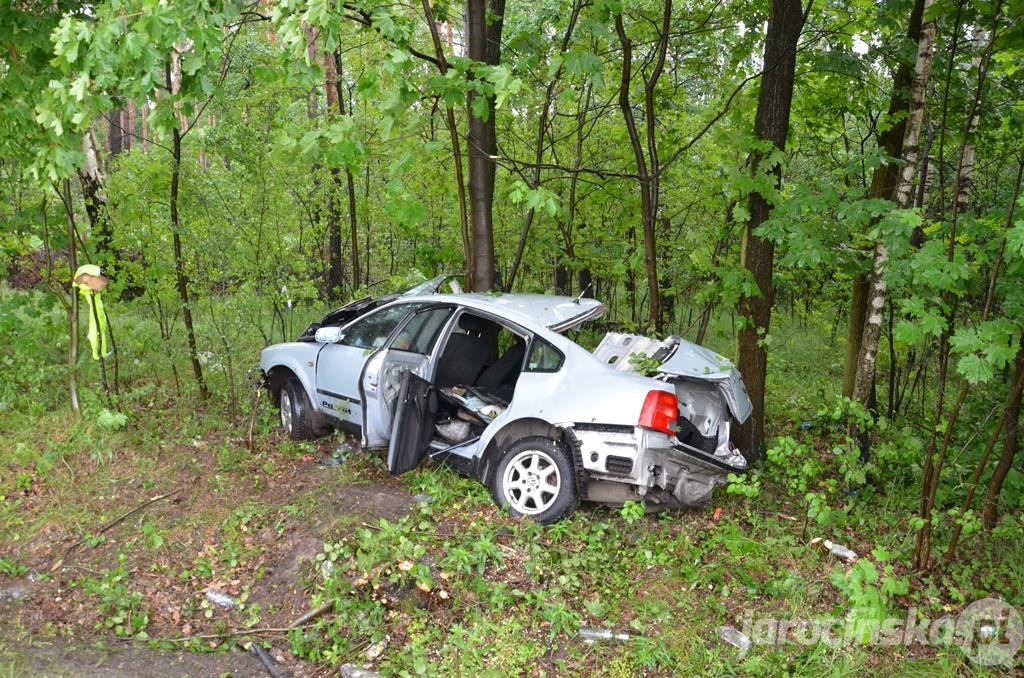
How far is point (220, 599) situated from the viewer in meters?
4.47

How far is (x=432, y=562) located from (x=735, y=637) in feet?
6.37

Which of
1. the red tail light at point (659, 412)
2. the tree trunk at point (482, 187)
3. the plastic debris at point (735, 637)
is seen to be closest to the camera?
the plastic debris at point (735, 637)

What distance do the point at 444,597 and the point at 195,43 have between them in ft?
12.6

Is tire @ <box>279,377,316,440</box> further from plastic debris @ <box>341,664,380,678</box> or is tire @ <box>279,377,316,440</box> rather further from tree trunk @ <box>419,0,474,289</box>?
plastic debris @ <box>341,664,380,678</box>

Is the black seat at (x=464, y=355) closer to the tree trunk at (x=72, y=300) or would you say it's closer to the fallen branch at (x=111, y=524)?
the fallen branch at (x=111, y=524)

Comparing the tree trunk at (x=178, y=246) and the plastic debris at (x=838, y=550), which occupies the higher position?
the tree trunk at (x=178, y=246)

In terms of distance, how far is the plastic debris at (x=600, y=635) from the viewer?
3.99 metres

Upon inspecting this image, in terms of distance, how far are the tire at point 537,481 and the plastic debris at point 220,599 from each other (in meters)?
1.96

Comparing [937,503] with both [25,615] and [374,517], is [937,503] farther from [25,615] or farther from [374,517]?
[25,615]

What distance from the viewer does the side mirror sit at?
20.8 feet

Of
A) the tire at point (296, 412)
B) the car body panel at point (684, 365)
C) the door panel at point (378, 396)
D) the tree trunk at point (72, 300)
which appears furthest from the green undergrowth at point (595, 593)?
the tree trunk at point (72, 300)

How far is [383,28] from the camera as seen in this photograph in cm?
500

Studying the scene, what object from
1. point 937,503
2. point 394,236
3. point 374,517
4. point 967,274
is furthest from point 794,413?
point 394,236

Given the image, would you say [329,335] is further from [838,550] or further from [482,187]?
[838,550]
